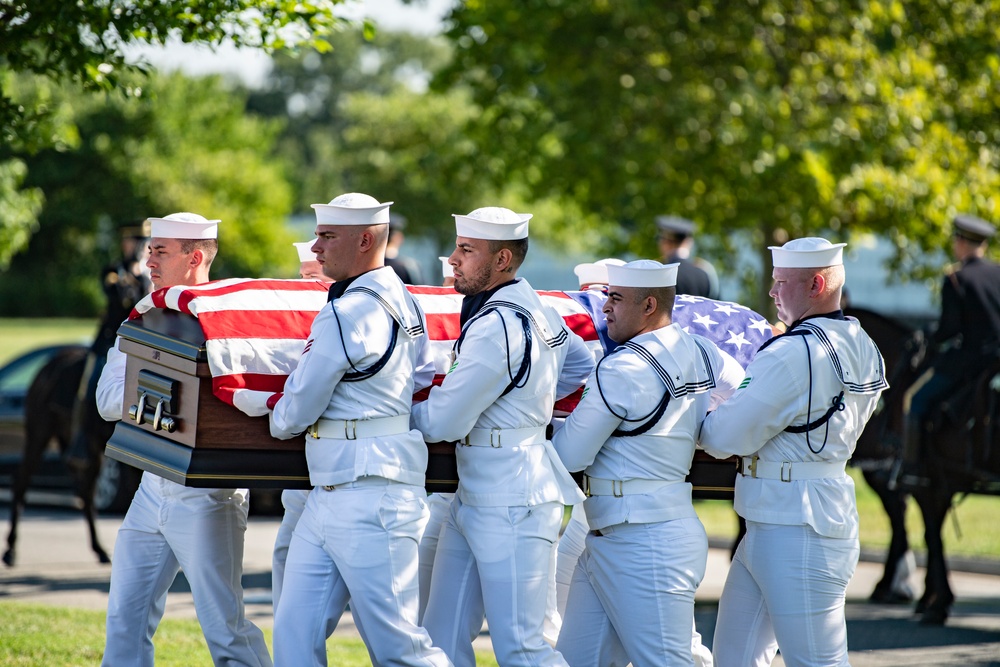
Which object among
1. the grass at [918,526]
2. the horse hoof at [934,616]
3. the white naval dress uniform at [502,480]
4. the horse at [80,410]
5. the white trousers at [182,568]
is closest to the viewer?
the white naval dress uniform at [502,480]

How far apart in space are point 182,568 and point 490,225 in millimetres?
1830

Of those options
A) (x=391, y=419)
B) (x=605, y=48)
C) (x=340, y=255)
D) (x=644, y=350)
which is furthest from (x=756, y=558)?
(x=605, y=48)

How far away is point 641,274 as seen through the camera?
475cm

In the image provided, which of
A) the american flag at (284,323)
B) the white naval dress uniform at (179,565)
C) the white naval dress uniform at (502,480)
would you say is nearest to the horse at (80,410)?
the white naval dress uniform at (179,565)

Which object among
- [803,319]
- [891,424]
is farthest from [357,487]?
[891,424]

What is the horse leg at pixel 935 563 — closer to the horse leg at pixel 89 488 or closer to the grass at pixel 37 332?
the horse leg at pixel 89 488

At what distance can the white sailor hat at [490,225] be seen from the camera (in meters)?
4.67

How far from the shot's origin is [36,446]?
393 inches

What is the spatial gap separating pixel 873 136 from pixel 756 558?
8.96m

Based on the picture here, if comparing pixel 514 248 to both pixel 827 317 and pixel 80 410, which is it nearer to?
pixel 827 317

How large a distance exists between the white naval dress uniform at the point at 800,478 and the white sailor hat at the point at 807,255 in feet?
0.68

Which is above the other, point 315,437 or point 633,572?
point 315,437

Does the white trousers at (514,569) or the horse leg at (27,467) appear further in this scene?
the horse leg at (27,467)

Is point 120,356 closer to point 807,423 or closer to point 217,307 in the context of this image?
point 217,307
